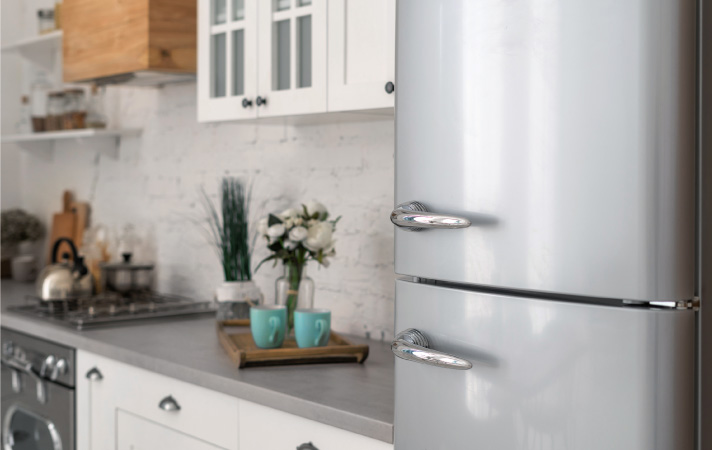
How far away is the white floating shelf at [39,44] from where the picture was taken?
11.5ft

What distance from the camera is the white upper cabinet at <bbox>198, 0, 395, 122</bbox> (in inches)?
73.4

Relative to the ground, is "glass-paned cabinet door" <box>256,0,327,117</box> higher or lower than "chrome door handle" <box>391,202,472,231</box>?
higher

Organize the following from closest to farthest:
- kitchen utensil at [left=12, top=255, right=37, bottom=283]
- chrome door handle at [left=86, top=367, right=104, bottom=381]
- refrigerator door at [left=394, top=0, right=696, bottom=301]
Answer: refrigerator door at [left=394, top=0, right=696, bottom=301]
chrome door handle at [left=86, top=367, right=104, bottom=381]
kitchen utensil at [left=12, top=255, right=37, bottom=283]

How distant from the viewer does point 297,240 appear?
220 cm

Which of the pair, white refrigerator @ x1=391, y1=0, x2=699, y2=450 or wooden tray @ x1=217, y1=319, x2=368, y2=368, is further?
wooden tray @ x1=217, y1=319, x2=368, y2=368

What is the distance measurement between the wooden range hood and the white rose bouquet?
824mm

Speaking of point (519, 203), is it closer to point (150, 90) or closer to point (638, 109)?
point (638, 109)

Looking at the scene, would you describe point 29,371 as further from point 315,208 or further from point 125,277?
point 315,208

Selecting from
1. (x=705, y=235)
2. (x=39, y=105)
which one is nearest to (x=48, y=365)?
(x=39, y=105)

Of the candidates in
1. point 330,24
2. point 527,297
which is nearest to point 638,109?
point 527,297

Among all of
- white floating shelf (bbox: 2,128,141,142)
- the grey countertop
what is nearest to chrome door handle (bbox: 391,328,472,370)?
the grey countertop

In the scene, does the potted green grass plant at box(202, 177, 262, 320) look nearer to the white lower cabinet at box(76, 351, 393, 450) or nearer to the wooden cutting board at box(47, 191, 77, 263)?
the white lower cabinet at box(76, 351, 393, 450)

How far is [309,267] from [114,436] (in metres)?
0.82

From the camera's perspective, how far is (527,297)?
3.85 ft
